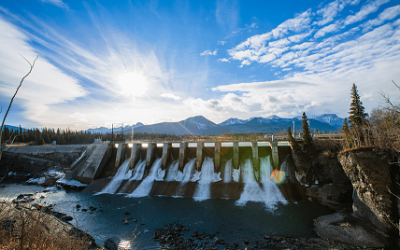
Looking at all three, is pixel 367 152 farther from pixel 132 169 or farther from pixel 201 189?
pixel 132 169

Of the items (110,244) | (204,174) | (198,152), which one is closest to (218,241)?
(110,244)

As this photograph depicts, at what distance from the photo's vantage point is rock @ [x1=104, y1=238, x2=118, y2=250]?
15500 millimetres

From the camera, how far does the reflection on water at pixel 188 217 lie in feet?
58.0

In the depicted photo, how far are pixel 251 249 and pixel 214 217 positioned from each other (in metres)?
6.21

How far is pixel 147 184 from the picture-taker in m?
30.0

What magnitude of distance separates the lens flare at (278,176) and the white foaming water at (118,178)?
71.2 feet

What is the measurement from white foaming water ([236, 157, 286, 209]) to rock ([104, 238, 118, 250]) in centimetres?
1372

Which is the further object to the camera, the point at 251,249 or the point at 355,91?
the point at 355,91

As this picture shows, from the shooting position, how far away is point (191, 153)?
111ft

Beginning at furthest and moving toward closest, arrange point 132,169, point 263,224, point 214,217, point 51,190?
1. point 132,169
2. point 51,190
3. point 214,217
4. point 263,224

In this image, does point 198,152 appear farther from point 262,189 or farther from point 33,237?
point 33,237

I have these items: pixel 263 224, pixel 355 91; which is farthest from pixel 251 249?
pixel 355 91

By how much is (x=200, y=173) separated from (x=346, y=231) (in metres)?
18.0

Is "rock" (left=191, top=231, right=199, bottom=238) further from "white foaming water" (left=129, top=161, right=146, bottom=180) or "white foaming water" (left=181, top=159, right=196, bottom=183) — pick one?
"white foaming water" (left=129, top=161, right=146, bottom=180)
